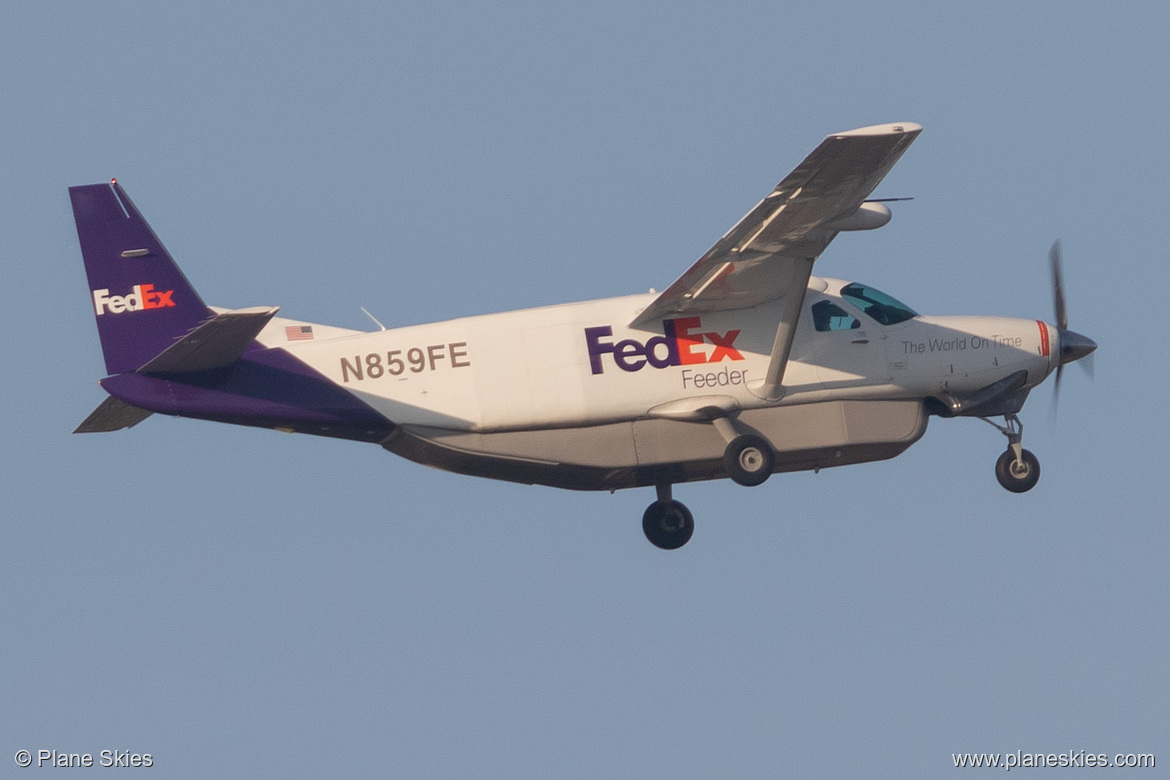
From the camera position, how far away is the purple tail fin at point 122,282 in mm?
25953

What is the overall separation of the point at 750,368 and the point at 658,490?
300 cm

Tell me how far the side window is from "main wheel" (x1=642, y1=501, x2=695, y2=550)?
12.0 feet

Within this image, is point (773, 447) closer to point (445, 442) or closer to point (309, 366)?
point (445, 442)

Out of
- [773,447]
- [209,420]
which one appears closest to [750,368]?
[773,447]

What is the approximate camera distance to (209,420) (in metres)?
26.2

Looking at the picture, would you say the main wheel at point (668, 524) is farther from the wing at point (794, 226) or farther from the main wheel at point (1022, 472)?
the main wheel at point (1022, 472)

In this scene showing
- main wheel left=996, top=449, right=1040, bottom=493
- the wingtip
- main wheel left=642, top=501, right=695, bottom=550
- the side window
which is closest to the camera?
the wingtip

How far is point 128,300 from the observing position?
26047 mm

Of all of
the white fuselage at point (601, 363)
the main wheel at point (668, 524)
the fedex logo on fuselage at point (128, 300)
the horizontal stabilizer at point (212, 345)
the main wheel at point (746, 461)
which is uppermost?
the fedex logo on fuselage at point (128, 300)

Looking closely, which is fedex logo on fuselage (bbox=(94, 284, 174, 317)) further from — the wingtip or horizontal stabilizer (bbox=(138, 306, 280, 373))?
the wingtip

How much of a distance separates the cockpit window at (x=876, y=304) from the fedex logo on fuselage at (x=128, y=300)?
9504 millimetres

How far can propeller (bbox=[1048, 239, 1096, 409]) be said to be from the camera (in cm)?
2919

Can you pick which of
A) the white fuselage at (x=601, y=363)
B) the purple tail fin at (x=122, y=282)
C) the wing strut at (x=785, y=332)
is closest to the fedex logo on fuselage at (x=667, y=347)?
the white fuselage at (x=601, y=363)

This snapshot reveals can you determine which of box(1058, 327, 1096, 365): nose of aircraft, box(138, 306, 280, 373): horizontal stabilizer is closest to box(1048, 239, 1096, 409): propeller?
box(1058, 327, 1096, 365): nose of aircraft
